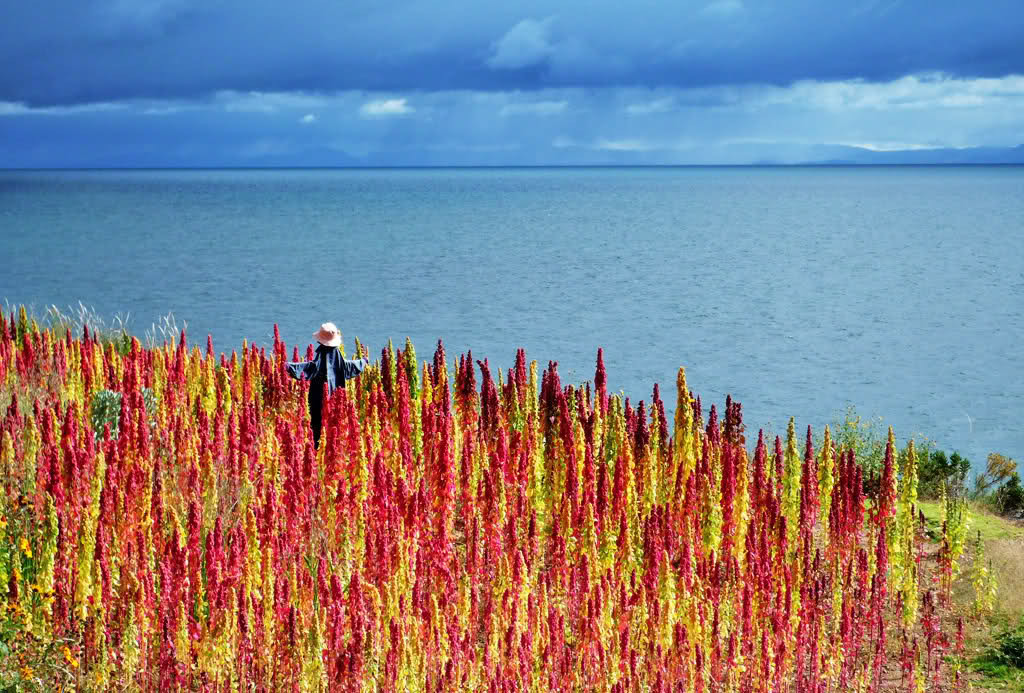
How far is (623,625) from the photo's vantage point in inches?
245

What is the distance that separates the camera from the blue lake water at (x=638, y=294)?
26.3m

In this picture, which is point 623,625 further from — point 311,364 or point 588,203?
point 588,203

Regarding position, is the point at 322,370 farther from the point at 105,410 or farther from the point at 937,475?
the point at 937,475

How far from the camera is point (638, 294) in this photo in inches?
1742

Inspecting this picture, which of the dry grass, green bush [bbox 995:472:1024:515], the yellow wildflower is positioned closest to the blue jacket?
the yellow wildflower

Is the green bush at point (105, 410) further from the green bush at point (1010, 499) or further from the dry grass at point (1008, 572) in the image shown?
the green bush at point (1010, 499)

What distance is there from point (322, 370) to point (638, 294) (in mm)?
33854

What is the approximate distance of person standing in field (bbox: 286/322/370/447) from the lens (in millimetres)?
11078

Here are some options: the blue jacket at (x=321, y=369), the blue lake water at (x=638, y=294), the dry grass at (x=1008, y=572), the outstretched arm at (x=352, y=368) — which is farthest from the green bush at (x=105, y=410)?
the blue lake water at (x=638, y=294)

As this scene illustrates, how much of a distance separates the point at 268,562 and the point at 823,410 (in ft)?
61.8

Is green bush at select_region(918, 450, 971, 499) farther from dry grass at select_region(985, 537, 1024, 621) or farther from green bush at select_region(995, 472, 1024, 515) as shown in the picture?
dry grass at select_region(985, 537, 1024, 621)

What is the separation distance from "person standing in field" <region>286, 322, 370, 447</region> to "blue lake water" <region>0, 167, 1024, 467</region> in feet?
39.7

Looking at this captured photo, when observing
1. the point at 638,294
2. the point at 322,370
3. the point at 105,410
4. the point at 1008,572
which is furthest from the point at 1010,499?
the point at 638,294

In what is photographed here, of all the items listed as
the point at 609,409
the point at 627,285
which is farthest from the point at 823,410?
the point at 627,285
